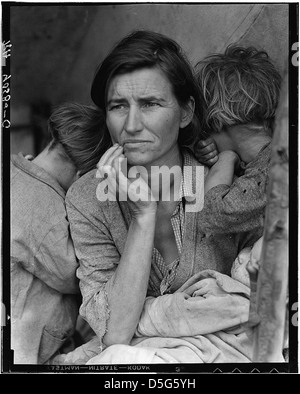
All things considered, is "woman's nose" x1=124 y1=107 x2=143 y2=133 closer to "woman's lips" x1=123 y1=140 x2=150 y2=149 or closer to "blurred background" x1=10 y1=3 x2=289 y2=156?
"woman's lips" x1=123 y1=140 x2=150 y2=149

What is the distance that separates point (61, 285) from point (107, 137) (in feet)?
2.05

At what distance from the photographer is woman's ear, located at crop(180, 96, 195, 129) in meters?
3.34

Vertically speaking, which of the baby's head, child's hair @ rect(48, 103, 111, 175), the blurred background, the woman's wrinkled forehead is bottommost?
the baby's head

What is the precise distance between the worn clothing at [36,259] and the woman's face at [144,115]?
0.35 meters

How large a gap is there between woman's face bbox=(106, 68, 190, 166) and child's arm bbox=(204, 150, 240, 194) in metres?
0.20

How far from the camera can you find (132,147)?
3.31 meters

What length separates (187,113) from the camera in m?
3.35

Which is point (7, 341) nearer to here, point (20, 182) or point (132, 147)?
point (20, 182)

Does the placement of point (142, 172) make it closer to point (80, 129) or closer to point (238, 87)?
point (80, 129)

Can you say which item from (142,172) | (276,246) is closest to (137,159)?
(142,172)

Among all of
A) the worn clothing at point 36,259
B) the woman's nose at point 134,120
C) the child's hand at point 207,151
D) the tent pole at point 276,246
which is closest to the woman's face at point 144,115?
the woman's nose at point 134,120

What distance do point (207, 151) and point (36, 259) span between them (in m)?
0.81

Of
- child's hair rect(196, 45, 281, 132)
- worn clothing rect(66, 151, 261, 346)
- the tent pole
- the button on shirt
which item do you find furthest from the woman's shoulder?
the tent pole

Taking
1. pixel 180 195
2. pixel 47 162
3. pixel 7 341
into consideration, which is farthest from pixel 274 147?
pixel 7 341
